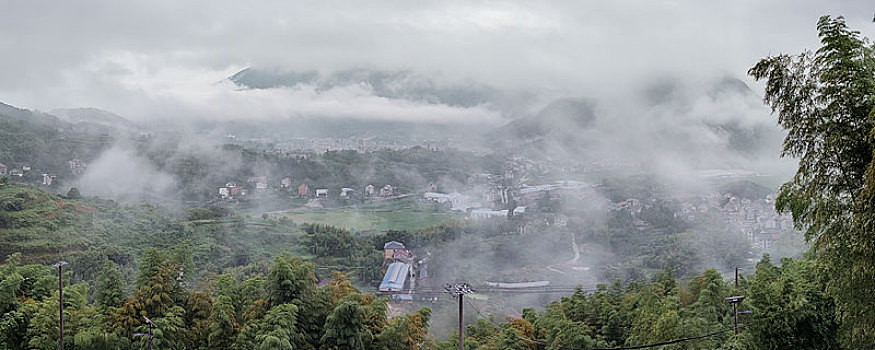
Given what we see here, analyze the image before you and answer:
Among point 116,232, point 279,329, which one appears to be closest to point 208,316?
point 279,329

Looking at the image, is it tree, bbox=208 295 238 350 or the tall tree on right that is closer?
the tall tree on right

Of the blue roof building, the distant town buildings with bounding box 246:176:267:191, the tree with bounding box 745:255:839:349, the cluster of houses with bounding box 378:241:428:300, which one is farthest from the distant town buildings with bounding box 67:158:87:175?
the tree with bounding box 745:255:839:349

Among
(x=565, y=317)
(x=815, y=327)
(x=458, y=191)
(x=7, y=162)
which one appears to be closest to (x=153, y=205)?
(x=7, y=162)

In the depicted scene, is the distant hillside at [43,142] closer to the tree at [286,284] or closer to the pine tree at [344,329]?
the tree at [286,284]

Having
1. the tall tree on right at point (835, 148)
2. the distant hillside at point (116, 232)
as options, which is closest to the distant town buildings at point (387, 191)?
the distant hillside at point (116, 232)

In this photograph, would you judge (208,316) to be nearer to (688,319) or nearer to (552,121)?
(688,319)

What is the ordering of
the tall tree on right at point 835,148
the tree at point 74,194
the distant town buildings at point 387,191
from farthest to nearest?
the distant town buildings at point 387,191
the tree at point 74,194
the tall tree on right at point 835,148

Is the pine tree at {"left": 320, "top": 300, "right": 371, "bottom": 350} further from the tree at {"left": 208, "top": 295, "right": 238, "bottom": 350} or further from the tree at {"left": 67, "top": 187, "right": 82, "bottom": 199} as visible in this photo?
the tree at {"left": 67, "top": 187, "right": 82, "bottom": 199}
